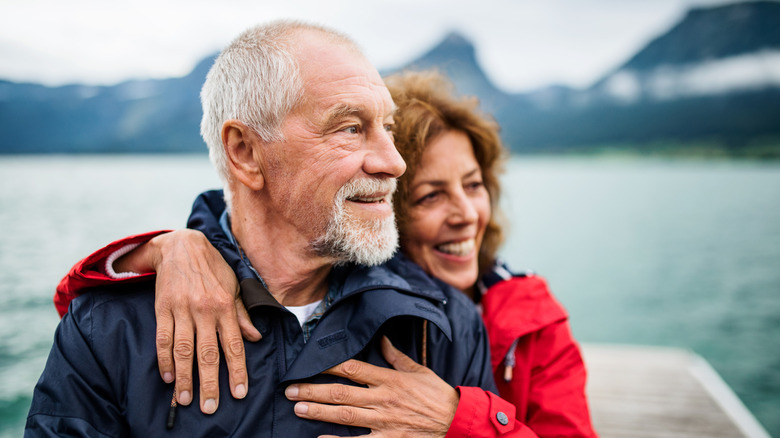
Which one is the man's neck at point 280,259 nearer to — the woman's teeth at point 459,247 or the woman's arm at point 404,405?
the woman's arm at point 404,405

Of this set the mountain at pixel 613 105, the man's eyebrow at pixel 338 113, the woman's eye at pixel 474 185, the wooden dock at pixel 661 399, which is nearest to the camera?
the man's eyebrow at pixel 338 113

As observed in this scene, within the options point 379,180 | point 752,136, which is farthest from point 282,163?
point 752,136

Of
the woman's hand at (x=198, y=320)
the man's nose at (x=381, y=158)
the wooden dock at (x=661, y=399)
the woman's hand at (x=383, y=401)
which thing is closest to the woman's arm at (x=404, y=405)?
the woman's hand at (x=383, y=401)

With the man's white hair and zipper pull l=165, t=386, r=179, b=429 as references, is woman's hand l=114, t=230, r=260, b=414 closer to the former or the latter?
zipper pull l=165, t=386, r=179, b=429

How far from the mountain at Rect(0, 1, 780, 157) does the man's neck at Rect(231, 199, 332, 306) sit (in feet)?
2.14

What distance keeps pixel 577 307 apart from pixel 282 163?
18.4 metres

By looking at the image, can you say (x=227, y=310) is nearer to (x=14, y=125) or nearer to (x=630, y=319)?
(x=630, y=319)

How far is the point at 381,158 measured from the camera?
5.73 ft

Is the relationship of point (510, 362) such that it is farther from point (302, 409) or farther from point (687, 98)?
point (687, 98)

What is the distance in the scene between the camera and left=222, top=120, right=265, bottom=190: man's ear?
69.3 inches

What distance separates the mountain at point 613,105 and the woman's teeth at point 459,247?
90 cm

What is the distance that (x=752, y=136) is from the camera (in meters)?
84.3

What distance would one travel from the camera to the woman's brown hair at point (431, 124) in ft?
7.38

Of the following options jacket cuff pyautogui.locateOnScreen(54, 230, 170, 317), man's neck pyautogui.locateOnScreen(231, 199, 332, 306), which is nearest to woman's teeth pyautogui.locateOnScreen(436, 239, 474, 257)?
man's neck pyautogui.locateOnScreen(231, 199, 332, 306)
